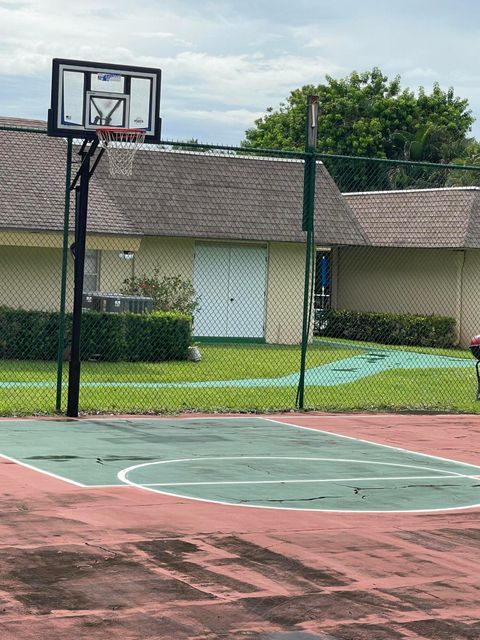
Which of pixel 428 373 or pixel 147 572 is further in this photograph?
pixel 428 373

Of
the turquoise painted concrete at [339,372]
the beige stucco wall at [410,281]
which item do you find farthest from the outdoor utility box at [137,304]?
the beige stucco wall at [410,281]

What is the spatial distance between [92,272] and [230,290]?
4278 millimetres

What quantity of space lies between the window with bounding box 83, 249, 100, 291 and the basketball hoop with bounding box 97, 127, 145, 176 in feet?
40.1

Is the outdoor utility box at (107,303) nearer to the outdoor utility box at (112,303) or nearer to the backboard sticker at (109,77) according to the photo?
the outdoor utility box at (112,303)

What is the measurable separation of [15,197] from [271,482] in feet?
59.8

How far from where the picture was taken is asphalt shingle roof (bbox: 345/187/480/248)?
35688mm

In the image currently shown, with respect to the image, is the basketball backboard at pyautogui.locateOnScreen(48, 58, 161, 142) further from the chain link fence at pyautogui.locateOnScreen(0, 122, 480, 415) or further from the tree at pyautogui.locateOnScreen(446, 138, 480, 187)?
the tree at pyautogui.locateOnScreen(446, 138, 480, 187)

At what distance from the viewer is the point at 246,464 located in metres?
13.4

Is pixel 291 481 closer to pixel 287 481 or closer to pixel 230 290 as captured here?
pixel 287 481

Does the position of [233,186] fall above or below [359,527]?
above

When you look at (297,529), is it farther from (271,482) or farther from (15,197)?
→ (15,197)

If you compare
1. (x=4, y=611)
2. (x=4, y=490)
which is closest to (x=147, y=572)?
(x=4, y=611)

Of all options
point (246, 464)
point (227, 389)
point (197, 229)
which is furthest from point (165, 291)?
point (246, 464)

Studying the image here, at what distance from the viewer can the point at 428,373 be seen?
2636 centimetres
